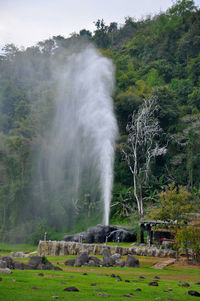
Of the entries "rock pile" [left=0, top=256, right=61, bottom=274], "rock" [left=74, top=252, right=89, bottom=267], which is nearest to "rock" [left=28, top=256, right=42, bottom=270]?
"rock pile" [left=0, top=256, right=61, bottom=274]

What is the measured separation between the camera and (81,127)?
46062mm

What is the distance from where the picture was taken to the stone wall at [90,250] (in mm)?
23672

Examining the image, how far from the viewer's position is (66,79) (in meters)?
52.1

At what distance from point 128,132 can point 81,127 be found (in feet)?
18.6

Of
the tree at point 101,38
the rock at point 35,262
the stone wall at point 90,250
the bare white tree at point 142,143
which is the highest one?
the tree at point 101,38

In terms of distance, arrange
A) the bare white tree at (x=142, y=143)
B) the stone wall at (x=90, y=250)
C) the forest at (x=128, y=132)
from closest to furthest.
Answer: the stone wall at (x=90, y=250), the bare white tree at (x=142, y=143), the forest at (x=128, y=132)

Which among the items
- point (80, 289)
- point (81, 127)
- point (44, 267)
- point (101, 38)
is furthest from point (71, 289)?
point (101, 38)

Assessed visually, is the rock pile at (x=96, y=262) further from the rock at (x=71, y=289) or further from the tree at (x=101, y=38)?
the tree at (x=101, y=38)

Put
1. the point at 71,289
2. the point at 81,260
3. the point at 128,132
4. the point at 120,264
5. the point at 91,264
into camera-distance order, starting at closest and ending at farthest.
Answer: the point at 71,289, the point at 81,260, the point at 91,264, the point at 120,264, the point at 128,132

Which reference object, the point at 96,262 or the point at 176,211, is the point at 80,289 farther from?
the point at 176,211

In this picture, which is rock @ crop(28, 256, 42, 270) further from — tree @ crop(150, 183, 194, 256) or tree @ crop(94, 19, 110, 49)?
tree @ crop(94, 19, 110, 49)

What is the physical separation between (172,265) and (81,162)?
2666 cm

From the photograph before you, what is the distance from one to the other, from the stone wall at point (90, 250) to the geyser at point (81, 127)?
16273mm

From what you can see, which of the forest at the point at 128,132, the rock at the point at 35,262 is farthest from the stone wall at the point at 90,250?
the rock at the point at 35,262
